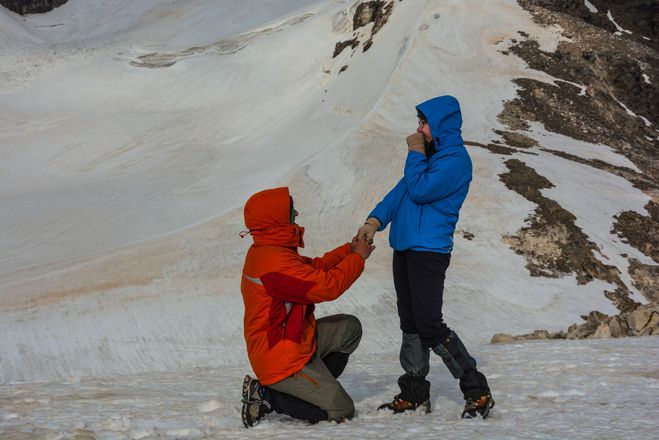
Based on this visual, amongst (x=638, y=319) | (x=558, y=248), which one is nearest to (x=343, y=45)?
(x=558, y=248)

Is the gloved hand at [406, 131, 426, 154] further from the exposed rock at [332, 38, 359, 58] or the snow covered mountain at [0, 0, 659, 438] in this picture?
the exposed rock at [332, 38, 359, 58]

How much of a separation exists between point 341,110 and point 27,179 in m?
11.5

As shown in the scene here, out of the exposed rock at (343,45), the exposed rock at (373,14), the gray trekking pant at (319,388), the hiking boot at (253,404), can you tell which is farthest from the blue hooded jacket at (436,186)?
the exposed rock at (343,45)

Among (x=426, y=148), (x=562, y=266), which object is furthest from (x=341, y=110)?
(x=426, y=148)

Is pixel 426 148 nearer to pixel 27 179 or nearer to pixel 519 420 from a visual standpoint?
pixel 519 420

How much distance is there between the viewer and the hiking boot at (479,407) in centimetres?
516

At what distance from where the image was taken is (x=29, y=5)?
52375 mm

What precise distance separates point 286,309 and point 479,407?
1.52 metres

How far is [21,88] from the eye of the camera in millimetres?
34000

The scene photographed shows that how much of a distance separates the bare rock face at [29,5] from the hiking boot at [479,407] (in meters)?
53.4

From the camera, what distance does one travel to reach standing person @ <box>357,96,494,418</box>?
5.25m

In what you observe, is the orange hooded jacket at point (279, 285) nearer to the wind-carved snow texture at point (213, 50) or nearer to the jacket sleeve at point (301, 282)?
the jacket sleeve at point (301, 282)

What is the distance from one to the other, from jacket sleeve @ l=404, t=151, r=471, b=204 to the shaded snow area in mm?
1594

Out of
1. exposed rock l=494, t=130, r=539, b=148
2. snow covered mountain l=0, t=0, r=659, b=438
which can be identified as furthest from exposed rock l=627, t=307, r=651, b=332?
exposed rock l=494, t=130, r=539, b=148
